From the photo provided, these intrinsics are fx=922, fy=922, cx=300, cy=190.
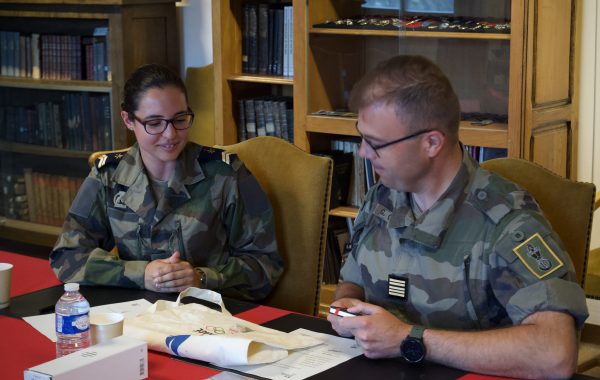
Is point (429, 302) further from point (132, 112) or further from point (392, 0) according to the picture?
point (392, 0)

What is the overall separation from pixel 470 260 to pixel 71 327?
81 cm

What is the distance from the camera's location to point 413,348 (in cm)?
176

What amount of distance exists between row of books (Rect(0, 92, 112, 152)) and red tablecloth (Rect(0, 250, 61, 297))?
2.12 metres

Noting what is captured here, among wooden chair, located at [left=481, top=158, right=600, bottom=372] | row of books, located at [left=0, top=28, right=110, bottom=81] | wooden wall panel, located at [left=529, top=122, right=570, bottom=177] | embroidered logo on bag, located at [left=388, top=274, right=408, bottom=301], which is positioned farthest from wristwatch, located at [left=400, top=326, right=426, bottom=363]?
row of books, located at [left=0, top=28, right=110, bottom=81]

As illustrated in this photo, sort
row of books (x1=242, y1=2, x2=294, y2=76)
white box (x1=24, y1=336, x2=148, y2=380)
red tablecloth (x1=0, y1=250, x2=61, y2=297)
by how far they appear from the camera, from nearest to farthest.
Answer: white box (x1=24, y1=336, x2=148, y2=380) → red tablecloth (x1=0, y1=250, x2=61, y2=297) → row of books (x1=242, y1=2, x2=294, y2=76)

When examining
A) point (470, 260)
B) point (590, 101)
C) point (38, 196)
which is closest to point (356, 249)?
point (470, 260)

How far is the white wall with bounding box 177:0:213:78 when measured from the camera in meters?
4.59

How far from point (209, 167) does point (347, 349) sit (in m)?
0.90

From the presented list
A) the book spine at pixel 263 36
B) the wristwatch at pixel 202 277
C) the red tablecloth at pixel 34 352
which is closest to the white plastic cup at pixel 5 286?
the red tablecloth at pixel 34 352

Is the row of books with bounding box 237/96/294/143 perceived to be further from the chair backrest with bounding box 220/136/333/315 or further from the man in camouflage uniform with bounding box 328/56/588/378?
the man in camouflage uniform with bounding box 328/56/588/378

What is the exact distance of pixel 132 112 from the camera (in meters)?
2.55

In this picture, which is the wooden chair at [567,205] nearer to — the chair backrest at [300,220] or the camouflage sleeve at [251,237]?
the chair backrest at [300,220]

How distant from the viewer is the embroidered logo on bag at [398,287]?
6.52 ft

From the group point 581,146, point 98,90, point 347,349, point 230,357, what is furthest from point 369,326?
point 98,90
